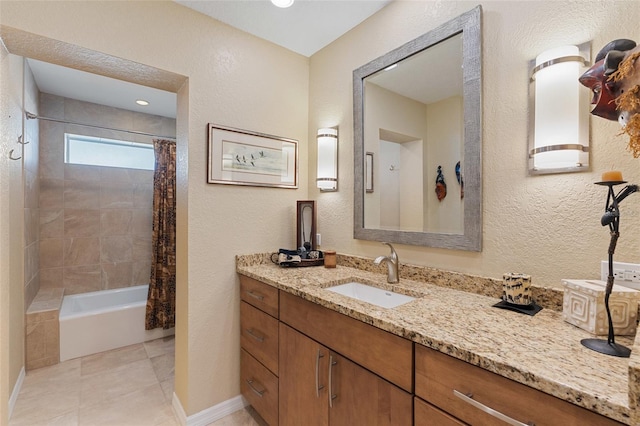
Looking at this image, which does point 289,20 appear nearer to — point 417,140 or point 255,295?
point 417,140

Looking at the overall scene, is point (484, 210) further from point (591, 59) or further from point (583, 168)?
point (591, 59)

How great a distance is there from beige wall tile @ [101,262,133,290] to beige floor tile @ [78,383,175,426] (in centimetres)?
167

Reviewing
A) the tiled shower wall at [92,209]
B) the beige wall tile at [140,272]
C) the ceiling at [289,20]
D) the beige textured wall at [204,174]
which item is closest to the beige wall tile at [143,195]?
the tiled shower wall at [92,209]

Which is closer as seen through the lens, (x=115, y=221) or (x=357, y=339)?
(x=357, y=339)

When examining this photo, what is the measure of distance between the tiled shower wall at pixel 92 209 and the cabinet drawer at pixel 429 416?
3.59 meters

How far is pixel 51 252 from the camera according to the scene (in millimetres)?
2959

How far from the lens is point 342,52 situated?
2.01m

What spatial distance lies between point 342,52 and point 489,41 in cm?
101

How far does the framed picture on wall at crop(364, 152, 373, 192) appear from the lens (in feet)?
6.04

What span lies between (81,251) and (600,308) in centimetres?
412

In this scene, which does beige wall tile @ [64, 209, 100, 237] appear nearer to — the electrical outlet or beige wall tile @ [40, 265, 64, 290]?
beige wall tile @ [40, 265, 64, 290]

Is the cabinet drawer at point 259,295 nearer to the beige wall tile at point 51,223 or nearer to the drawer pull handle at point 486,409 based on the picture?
the drawer pull handle at point 486,409

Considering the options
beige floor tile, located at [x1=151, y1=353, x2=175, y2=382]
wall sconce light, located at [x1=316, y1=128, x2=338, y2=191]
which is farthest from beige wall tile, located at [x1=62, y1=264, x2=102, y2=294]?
wall sconce light, located at [x1=316, y1=128, x2=338, y2=191]

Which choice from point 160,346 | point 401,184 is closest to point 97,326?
point 160,346
